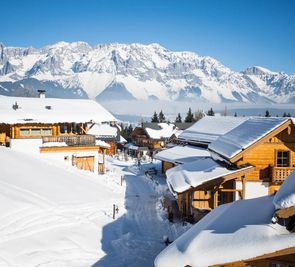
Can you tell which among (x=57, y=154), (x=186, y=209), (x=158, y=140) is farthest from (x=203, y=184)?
(x=158, y=140)

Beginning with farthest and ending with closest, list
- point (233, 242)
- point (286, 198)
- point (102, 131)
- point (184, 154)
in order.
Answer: point (102, 131), point (184, 154), point (233, 242), point (286, 198)

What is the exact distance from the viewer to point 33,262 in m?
15.4

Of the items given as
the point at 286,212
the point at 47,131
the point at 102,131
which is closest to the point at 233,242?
the point at 286,212

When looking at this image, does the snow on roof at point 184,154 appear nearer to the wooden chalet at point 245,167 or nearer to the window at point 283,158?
the wooden chalet at point 245,167

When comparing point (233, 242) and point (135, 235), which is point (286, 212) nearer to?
Answer: point (233, 242)

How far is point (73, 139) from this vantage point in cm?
3688

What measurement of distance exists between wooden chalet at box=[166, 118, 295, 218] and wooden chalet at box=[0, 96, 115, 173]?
47.3ft

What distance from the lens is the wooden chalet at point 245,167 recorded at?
21.8 m

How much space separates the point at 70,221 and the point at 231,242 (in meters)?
12.7

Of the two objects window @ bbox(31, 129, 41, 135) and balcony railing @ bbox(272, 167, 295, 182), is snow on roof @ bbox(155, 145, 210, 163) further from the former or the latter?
window @ bbox(31, 129, 41, 135)

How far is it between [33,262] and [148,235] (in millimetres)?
6666

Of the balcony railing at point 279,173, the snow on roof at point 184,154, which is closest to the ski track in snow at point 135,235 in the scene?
the snow on roof at point 184,154

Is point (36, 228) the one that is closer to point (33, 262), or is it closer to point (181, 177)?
point (33, 262)

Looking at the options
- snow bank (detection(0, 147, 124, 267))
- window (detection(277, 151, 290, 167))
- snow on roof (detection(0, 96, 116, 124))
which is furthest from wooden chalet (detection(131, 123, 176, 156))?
window (detection(277, 151, 290, 167))
